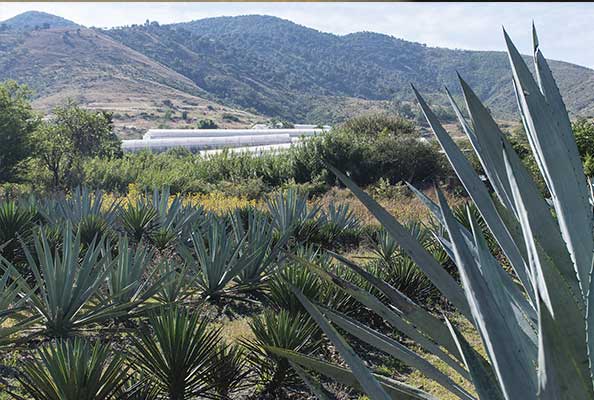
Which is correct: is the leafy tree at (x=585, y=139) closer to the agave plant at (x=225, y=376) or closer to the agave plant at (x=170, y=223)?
the agave plant at (x=170, y=223)

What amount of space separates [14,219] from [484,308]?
277 inches

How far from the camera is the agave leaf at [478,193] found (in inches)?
62.2

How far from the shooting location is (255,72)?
468ft

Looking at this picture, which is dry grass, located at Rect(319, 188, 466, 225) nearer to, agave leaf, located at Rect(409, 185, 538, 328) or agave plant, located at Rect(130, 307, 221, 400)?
agave plant, located at Rect(130, 307, 221, 400)

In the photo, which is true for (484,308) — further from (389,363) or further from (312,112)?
(312,112)

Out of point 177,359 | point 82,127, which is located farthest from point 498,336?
point 82,127

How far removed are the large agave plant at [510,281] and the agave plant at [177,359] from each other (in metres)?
1.89

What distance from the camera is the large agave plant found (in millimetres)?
996

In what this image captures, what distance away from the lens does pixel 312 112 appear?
367ft

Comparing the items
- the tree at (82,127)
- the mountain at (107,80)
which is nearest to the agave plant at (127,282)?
the tree at (82,127)

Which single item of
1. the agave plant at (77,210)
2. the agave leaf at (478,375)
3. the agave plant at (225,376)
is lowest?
the agave plant at (77,210)

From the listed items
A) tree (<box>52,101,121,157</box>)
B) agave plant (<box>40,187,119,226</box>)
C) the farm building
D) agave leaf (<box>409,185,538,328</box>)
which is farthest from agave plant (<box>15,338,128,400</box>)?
the farm building

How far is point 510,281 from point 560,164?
1.45ft

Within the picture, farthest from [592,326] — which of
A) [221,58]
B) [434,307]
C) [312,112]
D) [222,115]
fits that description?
[221,58]
